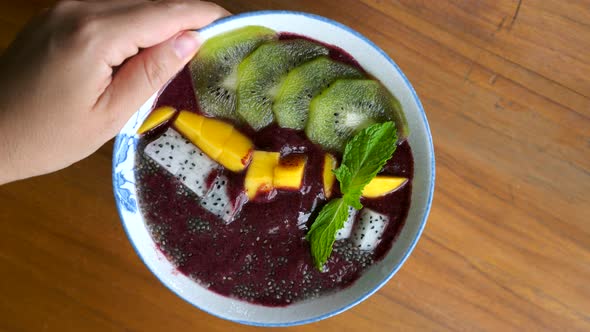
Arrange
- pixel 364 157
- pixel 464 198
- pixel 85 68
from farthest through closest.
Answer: pixel 464 198 → pixel 364 157 → pixel 85 68

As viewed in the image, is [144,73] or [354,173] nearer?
[144,73]

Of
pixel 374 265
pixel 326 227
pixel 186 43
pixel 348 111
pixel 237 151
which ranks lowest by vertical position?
pixel 374 265

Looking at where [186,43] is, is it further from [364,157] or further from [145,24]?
[364,157]

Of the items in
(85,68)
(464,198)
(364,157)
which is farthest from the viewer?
(464,198)

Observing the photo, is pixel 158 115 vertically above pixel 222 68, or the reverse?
pixel 222 68

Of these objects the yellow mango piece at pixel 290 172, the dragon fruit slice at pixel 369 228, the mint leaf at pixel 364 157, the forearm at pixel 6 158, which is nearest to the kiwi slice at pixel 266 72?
the yellow mango piece at pixel 290 172

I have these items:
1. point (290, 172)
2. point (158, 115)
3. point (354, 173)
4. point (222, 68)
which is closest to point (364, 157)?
point (354, 173)

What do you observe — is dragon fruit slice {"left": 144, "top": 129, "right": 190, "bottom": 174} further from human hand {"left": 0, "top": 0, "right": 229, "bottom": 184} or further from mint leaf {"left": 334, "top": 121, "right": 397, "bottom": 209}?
mint leaf {"left": 334, "top": 121, "right": 397, "bottom": 209}
